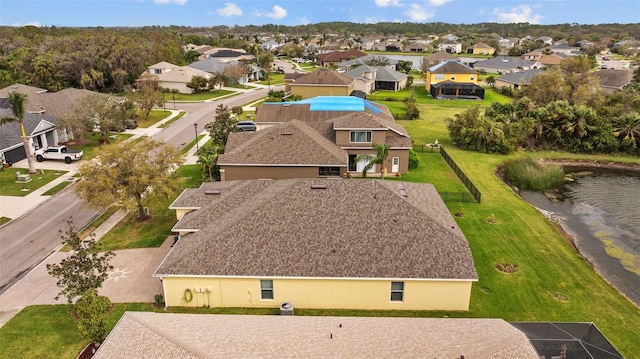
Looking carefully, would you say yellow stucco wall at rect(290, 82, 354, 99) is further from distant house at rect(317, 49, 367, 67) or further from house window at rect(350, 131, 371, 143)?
distant house at rect(317, 49, 367, 67)

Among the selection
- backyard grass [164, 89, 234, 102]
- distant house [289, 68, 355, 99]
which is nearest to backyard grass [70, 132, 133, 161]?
backyard grass [164, 89, 234, 102]

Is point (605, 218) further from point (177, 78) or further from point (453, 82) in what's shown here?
point (177, 78)

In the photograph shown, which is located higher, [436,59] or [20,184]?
[436,59]

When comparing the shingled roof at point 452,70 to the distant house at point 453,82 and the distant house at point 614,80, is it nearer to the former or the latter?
the distant house at point 453,82

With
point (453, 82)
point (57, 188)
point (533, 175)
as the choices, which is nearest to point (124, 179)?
point (57, 188)

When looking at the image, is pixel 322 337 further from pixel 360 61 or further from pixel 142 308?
pixel 360 61

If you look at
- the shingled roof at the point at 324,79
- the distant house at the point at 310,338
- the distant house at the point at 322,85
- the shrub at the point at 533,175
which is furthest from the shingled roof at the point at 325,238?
the shingled roof at the point at 324,79

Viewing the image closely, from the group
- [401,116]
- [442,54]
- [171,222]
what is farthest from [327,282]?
[442,54]
